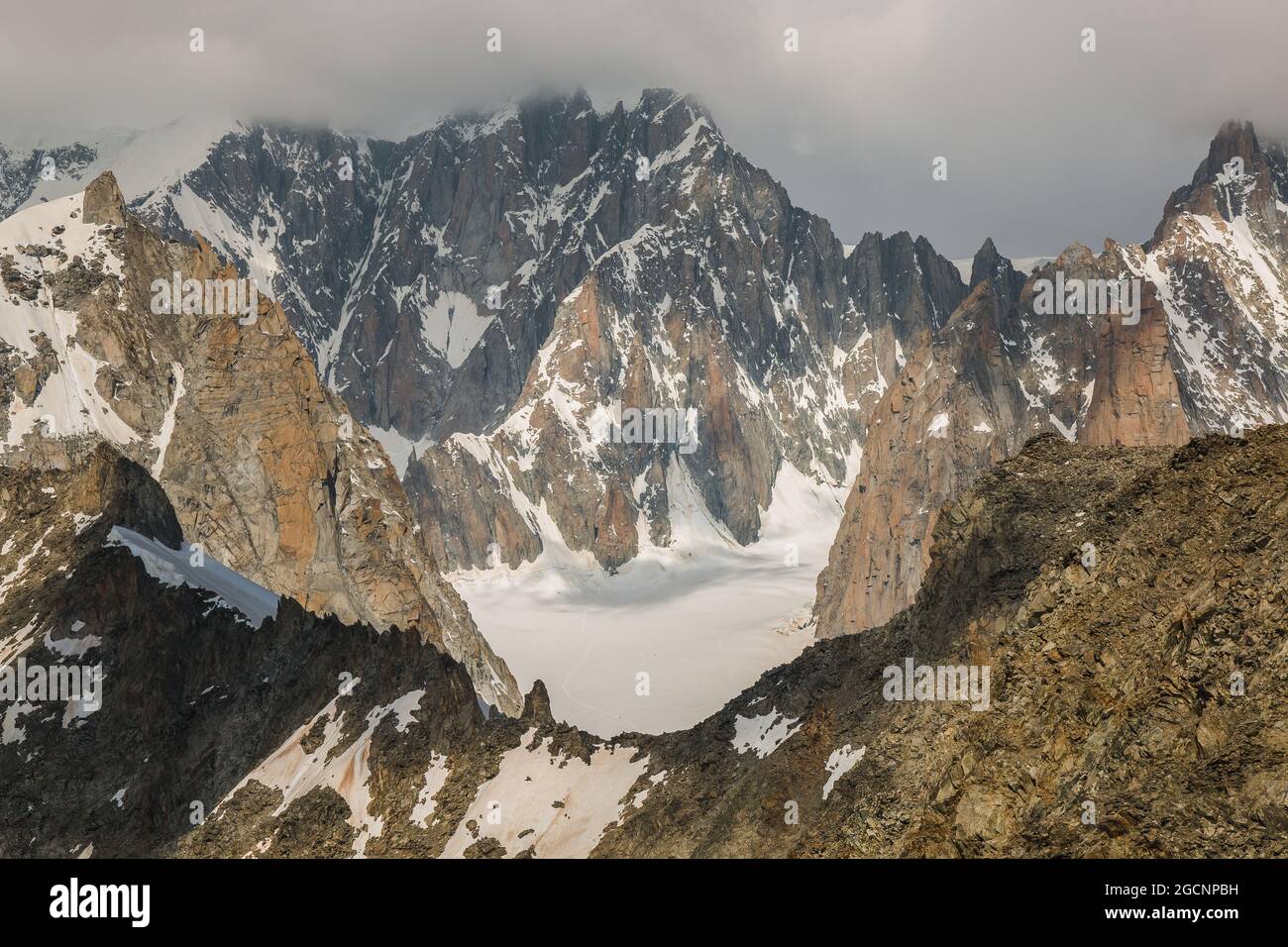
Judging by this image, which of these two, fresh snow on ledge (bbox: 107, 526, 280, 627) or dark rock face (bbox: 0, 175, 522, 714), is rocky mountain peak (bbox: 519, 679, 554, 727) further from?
dark rock face (bbox: 0, 175, 522, 714)

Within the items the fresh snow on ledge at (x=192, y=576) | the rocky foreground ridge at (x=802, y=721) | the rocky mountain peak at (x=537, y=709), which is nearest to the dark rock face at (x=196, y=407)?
the rocky foreground ridge at (x=802, y=721)

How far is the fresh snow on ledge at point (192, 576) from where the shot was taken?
9956 cm

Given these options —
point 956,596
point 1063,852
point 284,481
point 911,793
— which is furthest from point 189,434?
point 1063,852

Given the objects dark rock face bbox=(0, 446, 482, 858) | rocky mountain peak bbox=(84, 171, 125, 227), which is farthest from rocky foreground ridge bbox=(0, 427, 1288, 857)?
rocky mountain peak bbox=(84, 171, 125, 227)

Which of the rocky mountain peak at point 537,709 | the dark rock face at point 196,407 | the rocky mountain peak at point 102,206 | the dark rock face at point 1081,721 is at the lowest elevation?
the rocky mountain peak at point 537,709

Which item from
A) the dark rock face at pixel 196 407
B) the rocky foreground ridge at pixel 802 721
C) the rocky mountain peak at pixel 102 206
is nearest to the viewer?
the rocky foreground ridge at pixel 802 721

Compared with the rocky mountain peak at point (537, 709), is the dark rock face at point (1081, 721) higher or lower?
higher

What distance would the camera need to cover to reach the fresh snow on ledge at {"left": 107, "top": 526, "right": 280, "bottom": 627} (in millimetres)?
99562

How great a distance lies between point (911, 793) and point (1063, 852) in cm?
1163

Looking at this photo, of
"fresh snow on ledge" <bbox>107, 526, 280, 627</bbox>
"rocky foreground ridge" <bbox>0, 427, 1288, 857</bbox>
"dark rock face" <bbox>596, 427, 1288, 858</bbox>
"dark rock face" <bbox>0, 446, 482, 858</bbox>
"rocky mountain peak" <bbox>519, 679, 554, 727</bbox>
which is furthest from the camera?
"fresh snow on ledge" <bbox>107, 526, 280, 627</bbox>

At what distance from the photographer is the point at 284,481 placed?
16488 centimetres

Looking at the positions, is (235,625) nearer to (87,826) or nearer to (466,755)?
(87,826)

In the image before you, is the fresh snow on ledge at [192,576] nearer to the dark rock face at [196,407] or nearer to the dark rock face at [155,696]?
the dark rock face at [155,696]
